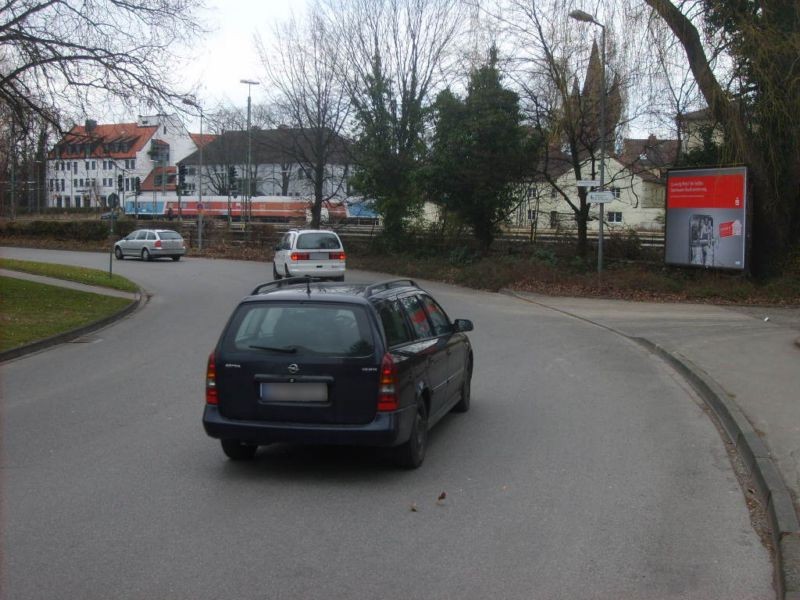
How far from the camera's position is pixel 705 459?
7.75m

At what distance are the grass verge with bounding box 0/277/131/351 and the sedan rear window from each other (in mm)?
6771

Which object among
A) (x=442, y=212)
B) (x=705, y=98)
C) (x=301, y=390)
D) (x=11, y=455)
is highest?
(x=705, y=98)

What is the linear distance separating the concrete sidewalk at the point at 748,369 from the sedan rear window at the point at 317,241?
657 cm

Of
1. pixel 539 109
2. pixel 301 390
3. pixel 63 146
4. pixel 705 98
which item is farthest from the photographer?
pixel 539 109

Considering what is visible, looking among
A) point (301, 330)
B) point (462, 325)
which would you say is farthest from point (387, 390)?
point (462, 325)

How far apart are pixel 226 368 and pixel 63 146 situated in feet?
51.4

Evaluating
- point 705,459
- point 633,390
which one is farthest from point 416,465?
point 633,390

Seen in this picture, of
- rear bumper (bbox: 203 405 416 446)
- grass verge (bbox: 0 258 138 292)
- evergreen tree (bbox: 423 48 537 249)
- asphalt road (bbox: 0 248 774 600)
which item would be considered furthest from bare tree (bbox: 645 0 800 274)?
rear bumper (bbox: 203 405 416 446)

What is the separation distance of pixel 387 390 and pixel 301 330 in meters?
0.86

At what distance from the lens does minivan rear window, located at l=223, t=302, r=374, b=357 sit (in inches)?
271

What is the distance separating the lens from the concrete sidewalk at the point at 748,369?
6098 mm

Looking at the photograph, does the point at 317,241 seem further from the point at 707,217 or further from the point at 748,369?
the point at 748,369

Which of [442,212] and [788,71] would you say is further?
[442,212]

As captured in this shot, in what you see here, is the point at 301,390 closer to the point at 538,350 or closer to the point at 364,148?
the point at 538,350
